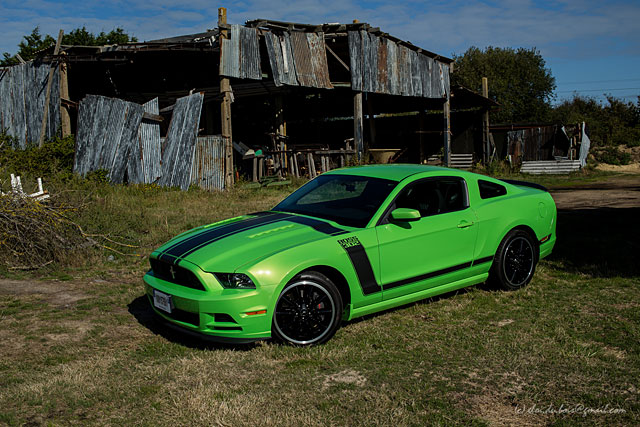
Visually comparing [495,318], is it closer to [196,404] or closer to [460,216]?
[460,216]

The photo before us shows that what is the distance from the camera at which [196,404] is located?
3.83m

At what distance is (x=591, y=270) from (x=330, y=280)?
13.6 ft

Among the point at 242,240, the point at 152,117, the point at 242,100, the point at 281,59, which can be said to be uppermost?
the point at 281,59

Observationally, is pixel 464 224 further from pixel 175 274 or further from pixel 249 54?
pixel 249 54

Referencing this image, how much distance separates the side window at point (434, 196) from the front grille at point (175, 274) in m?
2.18

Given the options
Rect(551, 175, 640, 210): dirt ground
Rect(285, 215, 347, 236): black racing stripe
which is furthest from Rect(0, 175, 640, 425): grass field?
Rect(551, 175, 640, 210): dirt ground

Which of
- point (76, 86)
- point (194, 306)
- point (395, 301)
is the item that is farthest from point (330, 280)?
point (76, 86)

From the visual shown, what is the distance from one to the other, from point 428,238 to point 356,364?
165cm

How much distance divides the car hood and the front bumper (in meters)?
0.23

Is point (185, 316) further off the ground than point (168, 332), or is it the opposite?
point (185, 316)

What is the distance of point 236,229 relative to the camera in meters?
5.45

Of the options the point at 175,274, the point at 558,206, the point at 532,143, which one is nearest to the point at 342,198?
the point at 175,274

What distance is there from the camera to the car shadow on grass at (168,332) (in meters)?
4.98

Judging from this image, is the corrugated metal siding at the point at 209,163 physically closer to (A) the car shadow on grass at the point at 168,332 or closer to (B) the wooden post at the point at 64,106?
(B) the wooden post at the point at 64,106
